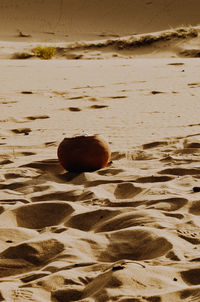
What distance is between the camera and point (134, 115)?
7.16m

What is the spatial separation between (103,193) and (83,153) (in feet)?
2.12

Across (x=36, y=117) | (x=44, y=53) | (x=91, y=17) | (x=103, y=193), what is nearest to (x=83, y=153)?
(x=103, y=193)

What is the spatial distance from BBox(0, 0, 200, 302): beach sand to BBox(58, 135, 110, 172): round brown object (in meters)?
0.08

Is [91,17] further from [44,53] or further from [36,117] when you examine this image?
[36,117]

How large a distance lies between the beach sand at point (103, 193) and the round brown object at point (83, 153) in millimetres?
81

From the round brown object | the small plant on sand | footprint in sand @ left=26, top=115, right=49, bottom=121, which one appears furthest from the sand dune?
the round brown object

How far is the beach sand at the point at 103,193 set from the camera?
2.28 m

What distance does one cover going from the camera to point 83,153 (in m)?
4.23

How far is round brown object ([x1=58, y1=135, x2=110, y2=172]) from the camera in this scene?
13.9 ft

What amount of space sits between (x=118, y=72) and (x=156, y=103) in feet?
13.7

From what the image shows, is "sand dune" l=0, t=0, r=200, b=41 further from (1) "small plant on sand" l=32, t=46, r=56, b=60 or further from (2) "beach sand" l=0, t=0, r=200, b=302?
(2) "beach sand" l=0, t=0, r=200, b=302

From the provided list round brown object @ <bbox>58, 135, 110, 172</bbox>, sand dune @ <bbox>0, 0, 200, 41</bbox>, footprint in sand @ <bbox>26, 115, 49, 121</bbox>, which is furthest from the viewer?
sand dune @ <bbox>0, 0, 200, 41</bbox>

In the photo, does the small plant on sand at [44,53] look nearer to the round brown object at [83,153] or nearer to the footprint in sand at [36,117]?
the footprint in sand at [36,117]

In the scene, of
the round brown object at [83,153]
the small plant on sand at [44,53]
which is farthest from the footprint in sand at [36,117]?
the small plant on sand at [44,53]
